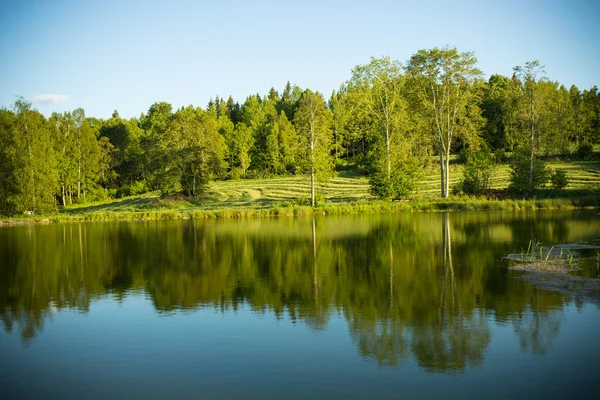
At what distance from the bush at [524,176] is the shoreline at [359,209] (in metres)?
2.76

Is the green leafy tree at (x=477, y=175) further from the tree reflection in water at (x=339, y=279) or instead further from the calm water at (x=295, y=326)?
the calm water at (x=295, y=326)

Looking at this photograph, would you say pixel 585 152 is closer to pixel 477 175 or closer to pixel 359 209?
pixel 477 175

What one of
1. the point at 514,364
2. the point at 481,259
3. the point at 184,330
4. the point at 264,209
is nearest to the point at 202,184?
the point at 264,209

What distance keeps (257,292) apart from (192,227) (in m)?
22.4

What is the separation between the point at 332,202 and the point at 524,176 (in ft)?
56.0

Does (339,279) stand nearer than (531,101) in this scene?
Yes

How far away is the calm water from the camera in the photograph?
8734 mm

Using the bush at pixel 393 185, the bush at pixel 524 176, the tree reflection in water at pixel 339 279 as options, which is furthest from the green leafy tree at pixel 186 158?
the bush at pixel 524 176

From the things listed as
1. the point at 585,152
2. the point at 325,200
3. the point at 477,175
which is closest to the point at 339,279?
the point at 477,175

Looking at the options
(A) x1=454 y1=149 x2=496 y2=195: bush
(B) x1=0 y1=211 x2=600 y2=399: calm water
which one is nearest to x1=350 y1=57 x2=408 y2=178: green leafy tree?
(A) x1=454 y1=149 x2=496 y2=195: bush

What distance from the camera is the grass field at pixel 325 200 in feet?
147

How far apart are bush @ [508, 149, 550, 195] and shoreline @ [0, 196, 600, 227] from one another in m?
2.76

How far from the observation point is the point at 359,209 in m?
45.8

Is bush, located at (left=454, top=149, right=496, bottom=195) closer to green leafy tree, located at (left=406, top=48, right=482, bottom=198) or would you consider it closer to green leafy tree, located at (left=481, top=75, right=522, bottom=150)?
green leafy tree, located at (left=406, top=48, right=482, bottom=198)
